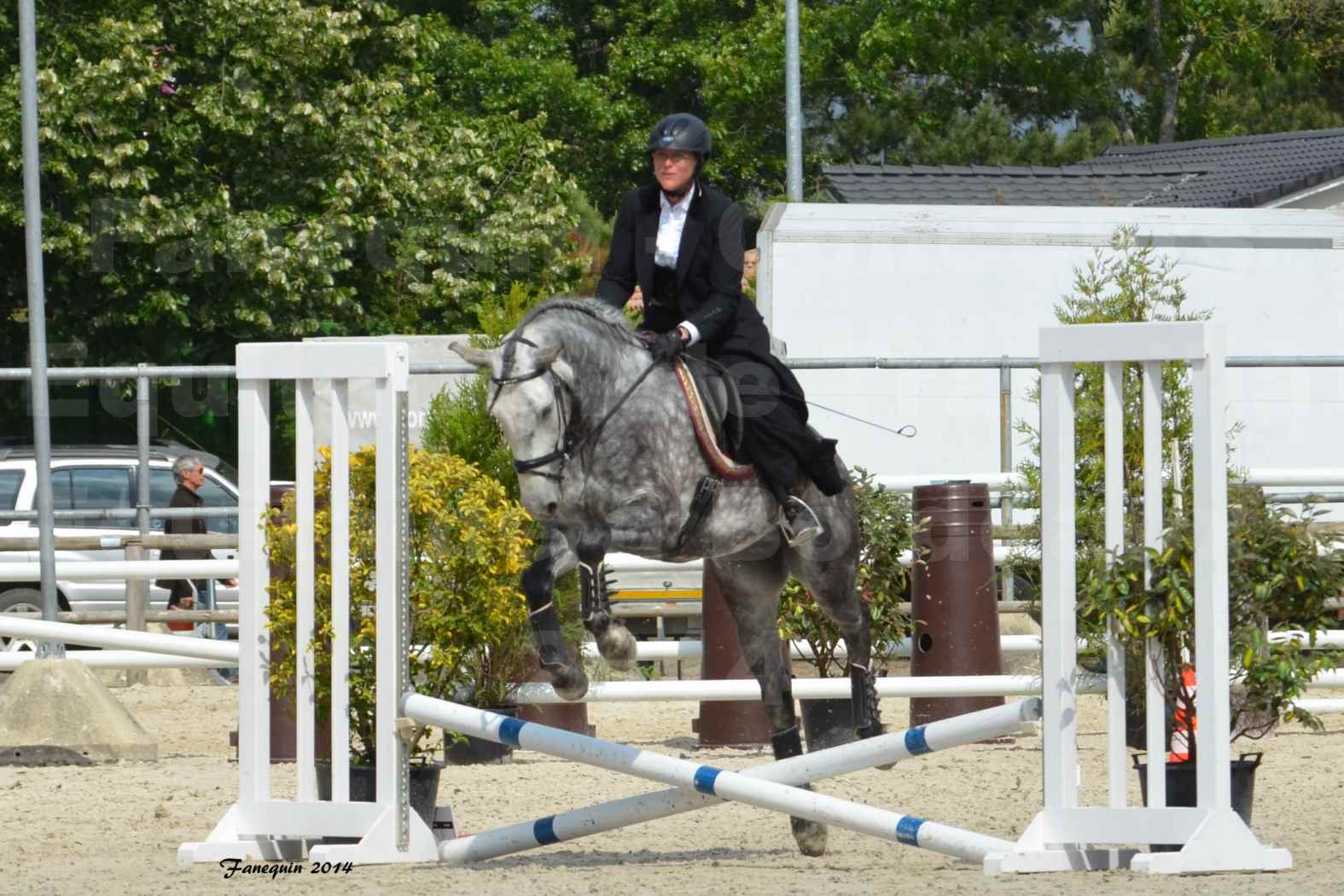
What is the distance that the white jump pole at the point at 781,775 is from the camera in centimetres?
499

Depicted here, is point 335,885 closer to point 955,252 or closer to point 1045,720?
point 1045,720

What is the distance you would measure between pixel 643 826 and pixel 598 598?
1.74 m

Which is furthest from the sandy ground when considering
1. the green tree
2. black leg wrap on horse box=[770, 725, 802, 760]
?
the green tree

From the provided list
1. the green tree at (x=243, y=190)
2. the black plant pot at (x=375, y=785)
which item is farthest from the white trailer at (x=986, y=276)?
the green tree at (x=243, y=190)

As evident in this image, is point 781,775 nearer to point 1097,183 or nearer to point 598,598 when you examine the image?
point 598,598

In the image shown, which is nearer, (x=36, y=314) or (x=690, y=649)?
(x=690, y=649)

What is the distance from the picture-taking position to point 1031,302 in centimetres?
1220

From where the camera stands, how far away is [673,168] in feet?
18.7

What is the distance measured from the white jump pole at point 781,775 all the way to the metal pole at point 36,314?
180 inches

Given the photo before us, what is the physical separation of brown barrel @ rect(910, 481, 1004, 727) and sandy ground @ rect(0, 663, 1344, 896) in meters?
0.40

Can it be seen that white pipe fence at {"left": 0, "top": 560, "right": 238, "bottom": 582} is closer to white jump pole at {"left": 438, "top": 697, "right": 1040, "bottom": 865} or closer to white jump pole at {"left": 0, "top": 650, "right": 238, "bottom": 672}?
white jump pole at {"left": 0, "top": 650, "right": 238, "bottom": 672}

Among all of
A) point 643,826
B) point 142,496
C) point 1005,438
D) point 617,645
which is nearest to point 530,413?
point 617,645

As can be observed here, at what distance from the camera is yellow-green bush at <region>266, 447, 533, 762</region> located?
5.36 m

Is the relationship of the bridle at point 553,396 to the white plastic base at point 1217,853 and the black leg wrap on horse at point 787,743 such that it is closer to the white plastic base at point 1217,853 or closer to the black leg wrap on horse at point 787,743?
the black leg wrap on horse at point 787,743
